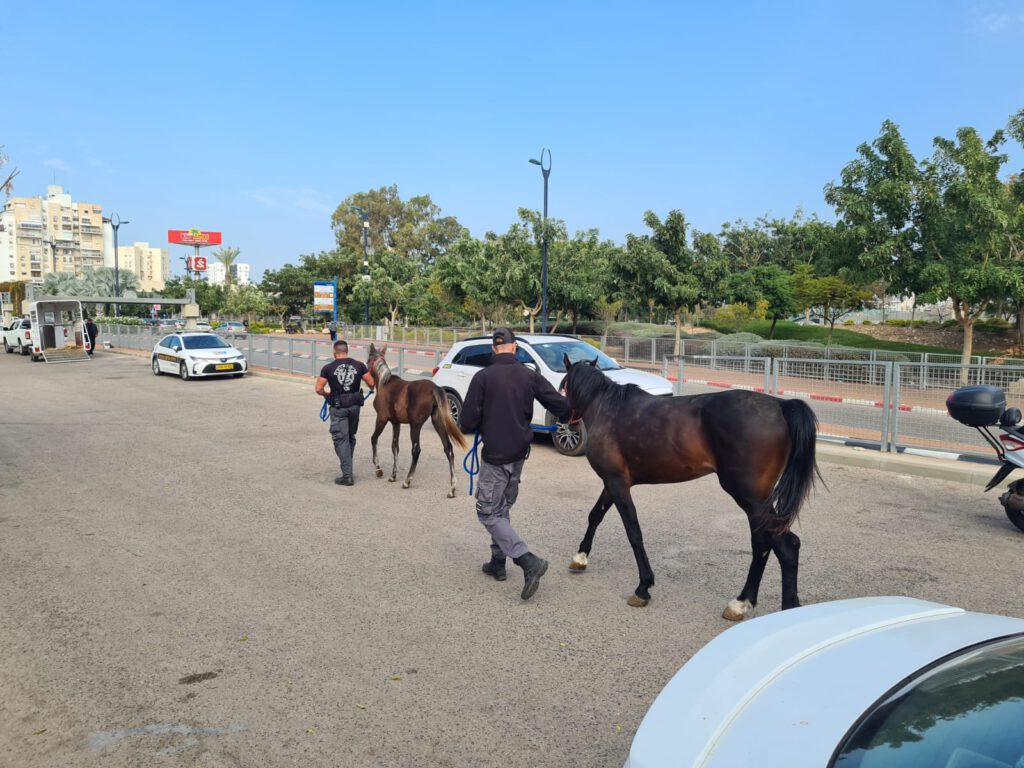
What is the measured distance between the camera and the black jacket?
539cm

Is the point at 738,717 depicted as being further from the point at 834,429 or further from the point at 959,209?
the point at 959,209

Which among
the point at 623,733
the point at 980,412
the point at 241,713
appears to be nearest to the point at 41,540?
the point at 241,713

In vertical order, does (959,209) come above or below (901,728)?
above

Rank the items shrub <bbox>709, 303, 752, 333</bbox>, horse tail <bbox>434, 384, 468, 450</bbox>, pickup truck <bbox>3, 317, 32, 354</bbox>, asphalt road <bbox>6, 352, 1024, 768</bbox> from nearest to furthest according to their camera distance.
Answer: asphalt road <bbox>6, 352, 1024, 768</bbox>
horse tail <bbox>434, 384, 468, 450</bbox>
pickup truck <bbox>3, 317, 32, 354</bbox>
shrub <bbox>709, 303, 752, 333</bbox>

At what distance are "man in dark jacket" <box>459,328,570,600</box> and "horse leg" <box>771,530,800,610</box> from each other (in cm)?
164

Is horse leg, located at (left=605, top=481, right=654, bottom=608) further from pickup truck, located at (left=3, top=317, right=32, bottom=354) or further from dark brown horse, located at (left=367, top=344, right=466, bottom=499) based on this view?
pickup truck, located at (left=3, top=317, right=32, bottom=354)

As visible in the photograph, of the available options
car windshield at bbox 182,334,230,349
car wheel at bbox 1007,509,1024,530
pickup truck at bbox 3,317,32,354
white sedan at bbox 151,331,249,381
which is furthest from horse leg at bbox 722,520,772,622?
pickup truck at bbox 3,317,32,354

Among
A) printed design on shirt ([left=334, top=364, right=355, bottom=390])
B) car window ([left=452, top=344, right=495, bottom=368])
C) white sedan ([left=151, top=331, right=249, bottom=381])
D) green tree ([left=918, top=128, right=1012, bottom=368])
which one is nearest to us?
printed design on shirt ([left=334, top=364, right=355, bottom=390])

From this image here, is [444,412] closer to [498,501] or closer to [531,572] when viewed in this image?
[498,501]

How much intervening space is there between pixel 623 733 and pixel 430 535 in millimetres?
3689

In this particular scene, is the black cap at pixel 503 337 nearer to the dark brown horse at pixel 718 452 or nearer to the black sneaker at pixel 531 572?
the dark brown horse at pixel 718 452

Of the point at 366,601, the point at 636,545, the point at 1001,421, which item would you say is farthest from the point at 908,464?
the point at 366,601

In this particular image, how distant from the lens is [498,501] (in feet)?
17.6

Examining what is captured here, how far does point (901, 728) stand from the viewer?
5.26ft
